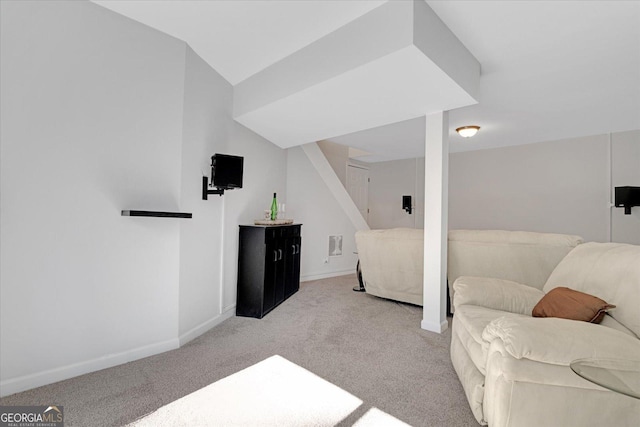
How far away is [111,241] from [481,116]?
470 cm

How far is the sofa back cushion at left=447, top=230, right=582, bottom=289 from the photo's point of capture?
9.11ft

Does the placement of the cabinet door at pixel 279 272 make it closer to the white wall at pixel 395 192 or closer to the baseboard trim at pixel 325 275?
the baseboard trim at pixel 325 275

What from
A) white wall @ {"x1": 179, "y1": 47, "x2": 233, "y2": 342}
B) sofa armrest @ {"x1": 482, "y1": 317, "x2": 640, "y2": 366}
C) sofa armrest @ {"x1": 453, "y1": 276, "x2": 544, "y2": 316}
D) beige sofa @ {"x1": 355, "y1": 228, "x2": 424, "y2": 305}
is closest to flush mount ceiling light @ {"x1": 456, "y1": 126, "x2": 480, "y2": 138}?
beige sofa @ {"x1": 355, "y1": 228, "x2": 424, "y2": 305}

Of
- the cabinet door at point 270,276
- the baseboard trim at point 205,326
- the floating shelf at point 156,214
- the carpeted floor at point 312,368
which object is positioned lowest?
the carpeted floor at point 312,368

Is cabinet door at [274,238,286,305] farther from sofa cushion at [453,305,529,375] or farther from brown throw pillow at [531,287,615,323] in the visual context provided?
brown throw pillow at [531,287,615,323]

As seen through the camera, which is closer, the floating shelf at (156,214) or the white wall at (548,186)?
the floating shelf at (156,214)

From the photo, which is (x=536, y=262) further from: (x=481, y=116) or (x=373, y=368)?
(x=481, y=116)

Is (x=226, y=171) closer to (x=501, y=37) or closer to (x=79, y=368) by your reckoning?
(x=79, y=368)

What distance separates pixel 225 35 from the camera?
7.94 ft

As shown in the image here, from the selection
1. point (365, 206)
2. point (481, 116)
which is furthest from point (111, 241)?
point (365, 206)

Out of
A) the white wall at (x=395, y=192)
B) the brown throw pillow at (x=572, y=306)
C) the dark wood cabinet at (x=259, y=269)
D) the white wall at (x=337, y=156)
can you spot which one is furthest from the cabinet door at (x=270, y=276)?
the white wall at (x=395, y=192)

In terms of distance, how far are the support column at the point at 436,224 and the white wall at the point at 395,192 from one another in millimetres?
4351

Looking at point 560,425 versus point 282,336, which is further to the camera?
point 282,336

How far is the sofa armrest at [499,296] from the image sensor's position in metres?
1.99
